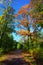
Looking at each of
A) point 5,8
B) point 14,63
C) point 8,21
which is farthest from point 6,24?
point 14,63

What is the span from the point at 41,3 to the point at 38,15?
5.56ft

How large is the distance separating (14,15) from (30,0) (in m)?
4.38

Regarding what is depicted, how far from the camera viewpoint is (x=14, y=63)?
18.6m

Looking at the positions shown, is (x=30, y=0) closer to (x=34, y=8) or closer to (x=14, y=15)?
(x=34, y=8)

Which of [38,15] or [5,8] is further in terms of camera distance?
[5,8]

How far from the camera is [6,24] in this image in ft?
87.0

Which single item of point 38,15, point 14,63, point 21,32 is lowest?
point 14,63

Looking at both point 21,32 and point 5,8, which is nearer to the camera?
point 21,32

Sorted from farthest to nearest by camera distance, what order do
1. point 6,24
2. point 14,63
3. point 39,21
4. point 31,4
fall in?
point 6,24 < point 31,4 < point 39,21 < point 14,63

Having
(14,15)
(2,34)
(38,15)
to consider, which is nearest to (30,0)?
(38,15)

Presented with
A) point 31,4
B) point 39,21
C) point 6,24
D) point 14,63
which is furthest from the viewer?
point 6,24

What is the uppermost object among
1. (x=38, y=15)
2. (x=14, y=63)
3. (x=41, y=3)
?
(x=41, y=3)

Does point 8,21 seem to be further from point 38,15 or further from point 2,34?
point 38,15

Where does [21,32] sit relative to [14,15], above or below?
below
